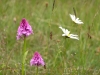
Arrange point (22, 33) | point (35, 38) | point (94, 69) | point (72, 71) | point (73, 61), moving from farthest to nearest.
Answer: point (35, 38) < point (73, 61) < point (94, 69) < point (72, 71) < point (22, 33)

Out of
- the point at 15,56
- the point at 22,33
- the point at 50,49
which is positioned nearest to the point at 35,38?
the point at 50,49

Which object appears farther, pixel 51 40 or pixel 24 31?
pixel 51 40

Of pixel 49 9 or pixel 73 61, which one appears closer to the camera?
pixel 73 61

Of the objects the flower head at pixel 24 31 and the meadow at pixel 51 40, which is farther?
the meadow at pixel 51 40

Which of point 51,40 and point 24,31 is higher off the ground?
point 51,40

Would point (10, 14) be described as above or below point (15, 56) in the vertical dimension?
above

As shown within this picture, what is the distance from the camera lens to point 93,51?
2.94 meters

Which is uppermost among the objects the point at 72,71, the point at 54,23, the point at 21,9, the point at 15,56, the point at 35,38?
the point at 21,9

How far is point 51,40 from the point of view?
323cm

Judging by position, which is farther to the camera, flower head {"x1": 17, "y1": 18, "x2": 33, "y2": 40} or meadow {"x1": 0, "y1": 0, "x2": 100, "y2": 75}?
meadow {"x1": 0, "y1": 0, "x2": 100, "y2": 75}

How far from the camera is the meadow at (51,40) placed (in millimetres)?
2584

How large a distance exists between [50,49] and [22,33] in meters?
1.27

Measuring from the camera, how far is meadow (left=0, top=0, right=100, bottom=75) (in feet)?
8.48

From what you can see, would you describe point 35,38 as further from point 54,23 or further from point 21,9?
point 21,9
